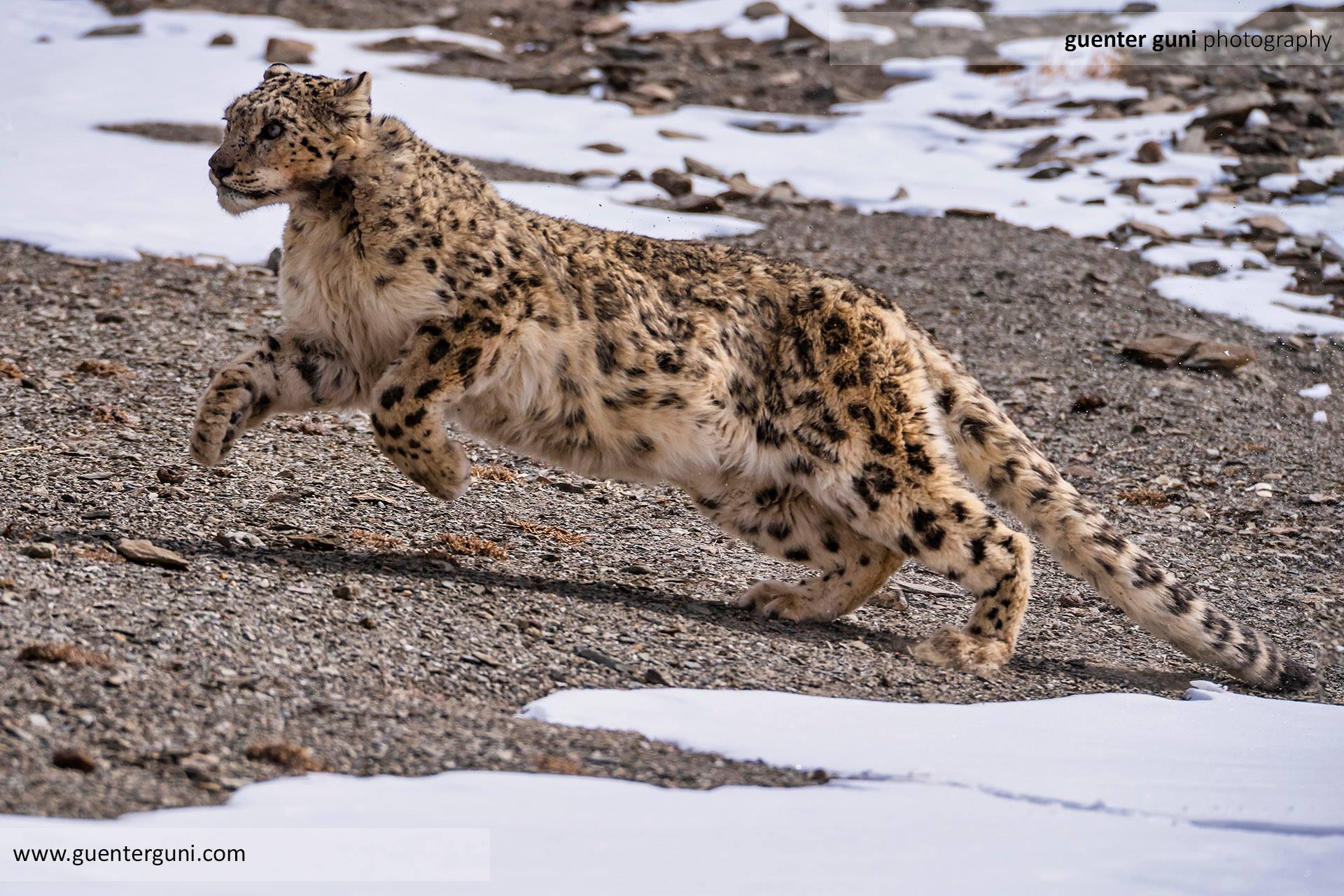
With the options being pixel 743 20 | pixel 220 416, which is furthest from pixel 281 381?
pixel 743 20

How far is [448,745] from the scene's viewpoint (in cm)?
448

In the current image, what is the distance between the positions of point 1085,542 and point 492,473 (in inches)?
134

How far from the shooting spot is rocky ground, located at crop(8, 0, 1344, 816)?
14.7 ft

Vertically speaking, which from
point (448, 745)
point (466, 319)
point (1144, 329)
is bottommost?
point (1144, 329)

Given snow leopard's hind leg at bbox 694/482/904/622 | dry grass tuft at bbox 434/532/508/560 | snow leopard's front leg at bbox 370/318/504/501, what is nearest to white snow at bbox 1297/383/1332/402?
snow leopard's hind leg at bbox 694/482/904/622

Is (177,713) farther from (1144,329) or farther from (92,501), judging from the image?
(1144,329)

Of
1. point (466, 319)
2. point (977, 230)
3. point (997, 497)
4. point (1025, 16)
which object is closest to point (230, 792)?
point (466, 319)

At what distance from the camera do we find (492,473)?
8648 mm

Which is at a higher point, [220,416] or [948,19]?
[948,19]

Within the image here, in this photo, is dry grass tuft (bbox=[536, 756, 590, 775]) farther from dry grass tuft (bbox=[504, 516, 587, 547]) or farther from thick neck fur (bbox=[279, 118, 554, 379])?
dry grass tuft (bbox=[504, 516, 587, 547])

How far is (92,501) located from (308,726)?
280 cm

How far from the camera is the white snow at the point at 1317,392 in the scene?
1124cm

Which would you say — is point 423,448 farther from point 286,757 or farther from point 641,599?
point 286,757

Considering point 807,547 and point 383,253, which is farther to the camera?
point 807,547
